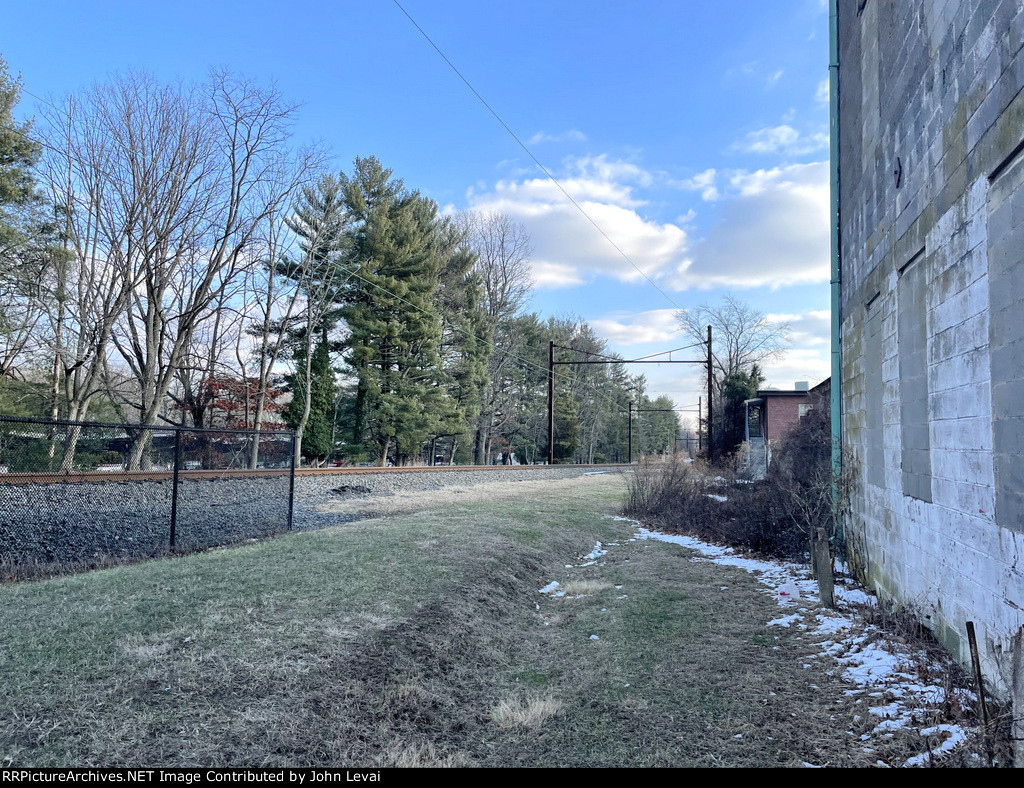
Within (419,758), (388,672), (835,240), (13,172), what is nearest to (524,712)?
(419,758)

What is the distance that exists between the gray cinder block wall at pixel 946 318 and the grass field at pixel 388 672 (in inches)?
50.3

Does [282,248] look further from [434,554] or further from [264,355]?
[434,554]

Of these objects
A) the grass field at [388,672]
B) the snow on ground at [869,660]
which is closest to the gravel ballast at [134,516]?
the grass field at [388,672]

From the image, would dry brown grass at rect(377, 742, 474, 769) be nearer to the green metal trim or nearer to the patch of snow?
the patch of snow

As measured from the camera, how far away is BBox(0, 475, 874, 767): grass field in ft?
11.1

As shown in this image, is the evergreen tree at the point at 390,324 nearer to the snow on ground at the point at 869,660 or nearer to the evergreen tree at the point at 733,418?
the evergreen tree at the point at 733,418

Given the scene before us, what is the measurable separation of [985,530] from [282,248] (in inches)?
977

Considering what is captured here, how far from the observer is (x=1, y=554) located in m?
6.95

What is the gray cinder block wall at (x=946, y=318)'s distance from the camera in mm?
3418

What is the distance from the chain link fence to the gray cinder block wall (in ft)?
28.2

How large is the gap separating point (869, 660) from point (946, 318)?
8.98ft

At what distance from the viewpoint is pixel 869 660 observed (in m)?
4.85

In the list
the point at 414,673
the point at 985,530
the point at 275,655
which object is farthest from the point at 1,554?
the point at 985,530

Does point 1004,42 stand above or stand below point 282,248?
below
